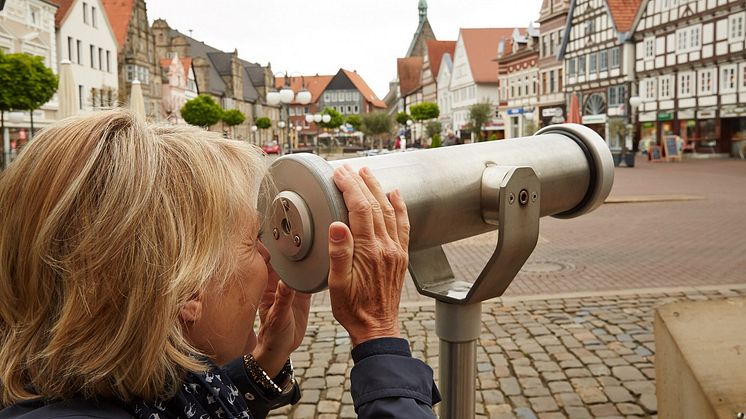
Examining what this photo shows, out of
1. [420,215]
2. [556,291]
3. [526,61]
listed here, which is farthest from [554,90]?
[420,215]

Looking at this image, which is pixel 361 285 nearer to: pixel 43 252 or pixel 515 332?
pixel 43 252

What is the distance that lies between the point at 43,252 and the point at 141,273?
0.47 feet

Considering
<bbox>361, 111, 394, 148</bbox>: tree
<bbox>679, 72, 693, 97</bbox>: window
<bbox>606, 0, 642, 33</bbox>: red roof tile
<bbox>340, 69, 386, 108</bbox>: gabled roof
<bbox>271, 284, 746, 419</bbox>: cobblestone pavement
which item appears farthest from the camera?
<bbox>340, 69, 386, 108</bbox>: gabled roof

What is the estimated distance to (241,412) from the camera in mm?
1297

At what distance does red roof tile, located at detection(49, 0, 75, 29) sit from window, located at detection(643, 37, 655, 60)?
31263 mm

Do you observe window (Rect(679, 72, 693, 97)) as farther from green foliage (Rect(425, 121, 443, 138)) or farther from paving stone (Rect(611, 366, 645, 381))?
paving stone (Rect(611, 366, 645, 381))

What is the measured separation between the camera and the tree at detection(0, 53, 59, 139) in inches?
945

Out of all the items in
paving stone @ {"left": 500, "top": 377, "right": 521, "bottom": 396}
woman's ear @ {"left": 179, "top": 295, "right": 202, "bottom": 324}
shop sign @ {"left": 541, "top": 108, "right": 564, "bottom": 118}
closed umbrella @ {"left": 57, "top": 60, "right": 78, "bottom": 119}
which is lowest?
paving stone @ {"left": 500, "top": 377, "right": 521, "bottom": 396}

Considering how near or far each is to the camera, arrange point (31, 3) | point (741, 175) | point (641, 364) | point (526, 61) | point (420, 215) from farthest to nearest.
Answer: point (526, 61), point (31, 3), point (741, 175), point (641, 364), point (420, 215)

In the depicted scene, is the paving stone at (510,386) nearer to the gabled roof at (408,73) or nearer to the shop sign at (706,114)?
the shop sign at (706,114)

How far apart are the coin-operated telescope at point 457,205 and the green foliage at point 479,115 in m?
55.3

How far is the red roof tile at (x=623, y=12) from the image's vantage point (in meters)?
40.3

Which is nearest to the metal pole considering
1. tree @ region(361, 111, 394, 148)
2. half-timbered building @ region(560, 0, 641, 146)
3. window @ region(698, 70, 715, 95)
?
window @ region(698, 70, 715, 95)

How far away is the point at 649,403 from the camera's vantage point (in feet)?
12.2
